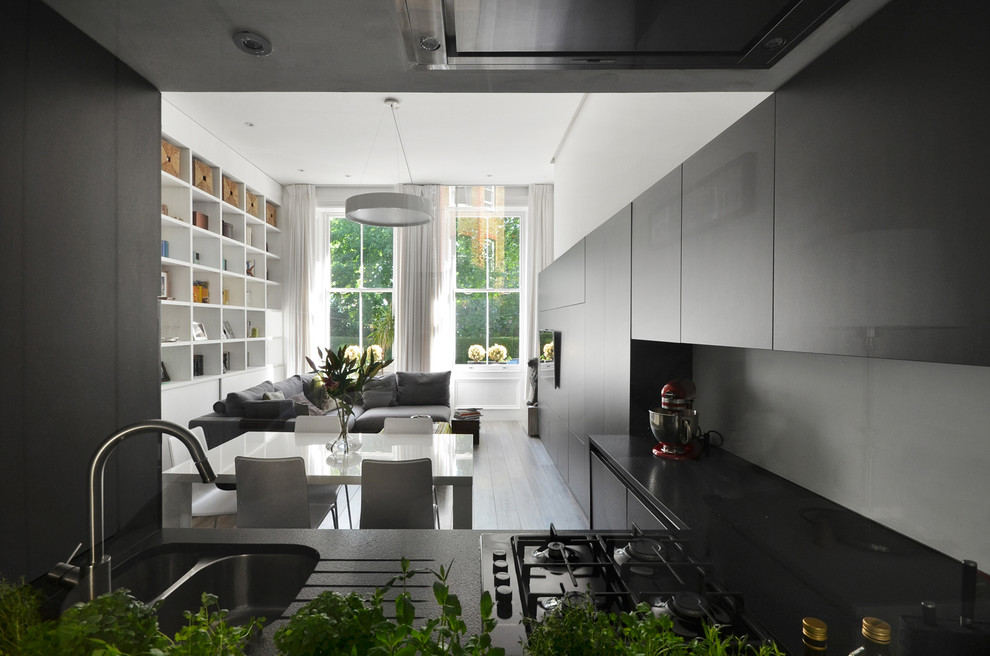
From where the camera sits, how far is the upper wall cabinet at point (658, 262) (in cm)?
202

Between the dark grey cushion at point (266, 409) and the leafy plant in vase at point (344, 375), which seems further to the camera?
the dark grey cushion at point (266, 409)

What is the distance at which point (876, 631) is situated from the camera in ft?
2.86

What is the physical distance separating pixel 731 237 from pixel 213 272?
493 cm

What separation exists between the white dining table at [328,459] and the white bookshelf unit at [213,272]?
5.75ft

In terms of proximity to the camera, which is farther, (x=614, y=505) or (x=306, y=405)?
(x=306, y=405)

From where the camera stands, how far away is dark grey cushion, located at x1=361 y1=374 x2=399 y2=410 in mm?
6176

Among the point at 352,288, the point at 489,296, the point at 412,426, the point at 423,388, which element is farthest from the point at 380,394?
the point at 412,426

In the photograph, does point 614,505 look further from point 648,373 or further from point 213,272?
point 213,272

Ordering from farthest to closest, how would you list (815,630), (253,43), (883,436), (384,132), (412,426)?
(384,132) → (412,426) → (883,436) → (253,43) → (815,630)

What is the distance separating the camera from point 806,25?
88 centimetres

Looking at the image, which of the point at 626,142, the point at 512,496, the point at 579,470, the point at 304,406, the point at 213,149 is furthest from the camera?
the point at 213,149

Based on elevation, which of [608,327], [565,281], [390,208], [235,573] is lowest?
[235,573]

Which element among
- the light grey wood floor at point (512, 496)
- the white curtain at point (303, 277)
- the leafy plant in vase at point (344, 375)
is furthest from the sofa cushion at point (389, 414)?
the leafy plant in vase at point (344, 375)

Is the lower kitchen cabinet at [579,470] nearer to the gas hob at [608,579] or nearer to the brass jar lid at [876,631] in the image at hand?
the gas hob at [608,579]
